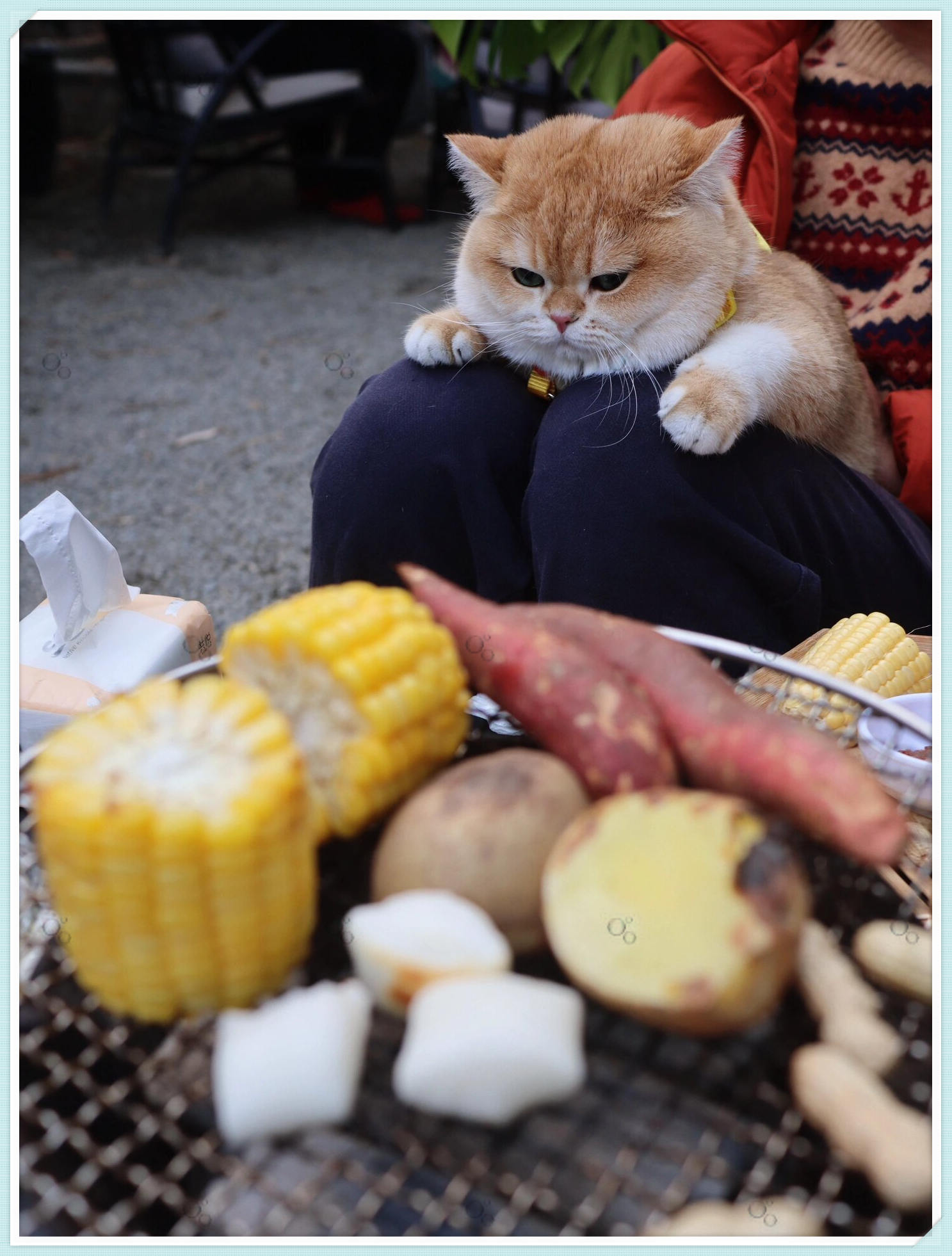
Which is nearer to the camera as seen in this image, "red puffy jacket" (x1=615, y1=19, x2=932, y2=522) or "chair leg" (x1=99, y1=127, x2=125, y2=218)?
"red puffy jacket" (x1=615, y1=19, x2=932, y2=522)

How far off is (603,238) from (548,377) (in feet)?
0.61

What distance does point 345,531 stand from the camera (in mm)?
1249

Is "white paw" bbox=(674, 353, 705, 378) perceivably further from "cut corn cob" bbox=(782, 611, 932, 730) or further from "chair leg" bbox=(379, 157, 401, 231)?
"chair leg" bbox=(379, 157, 401, 231)

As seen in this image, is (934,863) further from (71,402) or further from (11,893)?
(71,402)

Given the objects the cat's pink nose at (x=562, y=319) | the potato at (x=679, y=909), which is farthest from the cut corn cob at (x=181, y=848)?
the cat's pink nose at (x=562, y=319)

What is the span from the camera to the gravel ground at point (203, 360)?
2.09 metres

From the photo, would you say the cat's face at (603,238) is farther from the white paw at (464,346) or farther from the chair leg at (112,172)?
the chair leg at (112,172)

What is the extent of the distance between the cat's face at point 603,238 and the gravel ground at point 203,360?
0.85 m

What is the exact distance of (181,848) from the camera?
1.58 ft

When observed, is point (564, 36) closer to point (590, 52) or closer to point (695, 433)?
point (590, 52)

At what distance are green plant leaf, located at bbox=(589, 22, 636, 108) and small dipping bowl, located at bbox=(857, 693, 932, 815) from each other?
145cm

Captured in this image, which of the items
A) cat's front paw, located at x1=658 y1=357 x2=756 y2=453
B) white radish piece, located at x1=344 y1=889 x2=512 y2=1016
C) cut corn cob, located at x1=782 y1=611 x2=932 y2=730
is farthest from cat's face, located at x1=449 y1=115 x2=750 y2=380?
white radish piece, located at x1=344 y1=889 x2=512 y2=1016

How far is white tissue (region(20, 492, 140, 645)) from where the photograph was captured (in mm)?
1037

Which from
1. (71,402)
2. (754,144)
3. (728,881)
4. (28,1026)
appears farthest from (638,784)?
(71,402)
